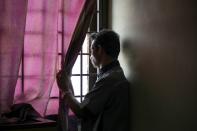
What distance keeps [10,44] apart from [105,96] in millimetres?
600

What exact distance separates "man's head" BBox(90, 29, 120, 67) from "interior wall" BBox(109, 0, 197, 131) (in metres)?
0.09

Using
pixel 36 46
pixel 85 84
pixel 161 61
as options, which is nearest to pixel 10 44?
pixel 36 46

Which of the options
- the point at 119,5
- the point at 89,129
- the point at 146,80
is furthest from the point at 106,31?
the point at 89,129

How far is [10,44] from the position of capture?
1732 mm

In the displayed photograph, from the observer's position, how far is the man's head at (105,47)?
1.87 m

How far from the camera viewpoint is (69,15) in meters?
1.95

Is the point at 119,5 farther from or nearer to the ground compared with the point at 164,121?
farther from the ground

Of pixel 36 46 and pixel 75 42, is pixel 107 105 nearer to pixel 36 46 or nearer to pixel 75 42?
pixel 75 42

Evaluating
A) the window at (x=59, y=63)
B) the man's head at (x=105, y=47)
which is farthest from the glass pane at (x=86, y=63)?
the man's head at (x=105, y=47)

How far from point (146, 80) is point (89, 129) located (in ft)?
1.44

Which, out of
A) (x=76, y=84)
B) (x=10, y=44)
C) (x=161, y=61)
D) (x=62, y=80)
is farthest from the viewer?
(x=76, y=84)

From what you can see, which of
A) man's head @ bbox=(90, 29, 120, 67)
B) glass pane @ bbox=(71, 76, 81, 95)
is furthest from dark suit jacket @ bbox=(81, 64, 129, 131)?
glass pane @ bbox=(71, 76, 81, 95)

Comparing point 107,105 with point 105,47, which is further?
point 105,47

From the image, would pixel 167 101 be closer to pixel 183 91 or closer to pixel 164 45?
pixel 183 91
